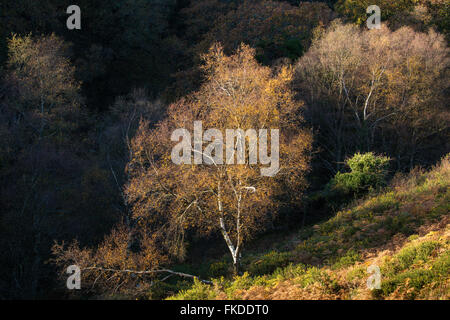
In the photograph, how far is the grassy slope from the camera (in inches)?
344

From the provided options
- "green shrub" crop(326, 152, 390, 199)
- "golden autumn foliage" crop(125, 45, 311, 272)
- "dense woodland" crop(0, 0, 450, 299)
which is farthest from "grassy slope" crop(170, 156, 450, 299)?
"golden autumn foliage" crop(125, 45, 311, 272)

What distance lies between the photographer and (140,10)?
40.8m

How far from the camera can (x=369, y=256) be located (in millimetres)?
13133

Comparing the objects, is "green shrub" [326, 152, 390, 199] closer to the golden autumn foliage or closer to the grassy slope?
the grassy slope

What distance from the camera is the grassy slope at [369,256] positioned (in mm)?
8727

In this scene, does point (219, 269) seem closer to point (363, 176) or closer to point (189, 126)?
point (189, 126)

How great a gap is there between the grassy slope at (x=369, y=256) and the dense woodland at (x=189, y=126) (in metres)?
0.48

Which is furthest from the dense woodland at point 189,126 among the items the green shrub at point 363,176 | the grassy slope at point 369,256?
the grassy slope at point 369,256

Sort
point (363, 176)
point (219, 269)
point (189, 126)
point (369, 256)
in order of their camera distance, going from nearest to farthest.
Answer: point (369, 256), point (189, 126), point (219, 269), point (363, 176)

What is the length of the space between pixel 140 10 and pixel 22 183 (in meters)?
26.7

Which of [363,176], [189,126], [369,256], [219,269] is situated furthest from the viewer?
[363,176]

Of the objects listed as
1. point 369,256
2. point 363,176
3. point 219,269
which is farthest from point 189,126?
point 363,176

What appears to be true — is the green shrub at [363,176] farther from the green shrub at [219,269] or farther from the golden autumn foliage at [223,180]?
the green shrub at [219,269]

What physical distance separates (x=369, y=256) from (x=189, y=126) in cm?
938
